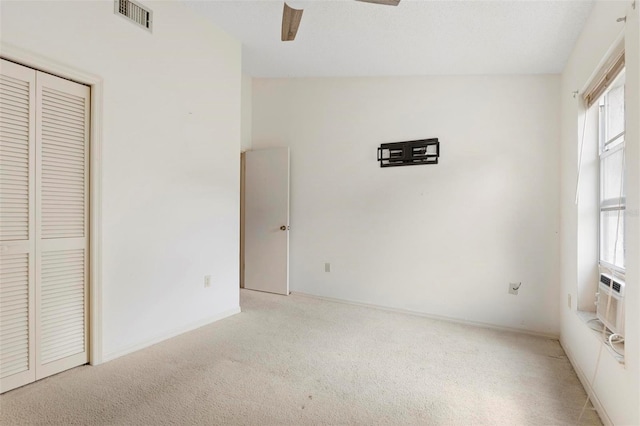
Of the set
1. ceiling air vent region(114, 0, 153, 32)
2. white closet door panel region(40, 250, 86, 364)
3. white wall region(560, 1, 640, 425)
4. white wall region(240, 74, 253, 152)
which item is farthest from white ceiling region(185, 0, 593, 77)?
white closet door panel region(40, 250, 86, 364)

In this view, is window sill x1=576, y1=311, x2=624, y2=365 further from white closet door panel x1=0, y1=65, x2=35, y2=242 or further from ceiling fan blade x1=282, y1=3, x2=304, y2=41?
white closet door panel x1=0, y1=65, x2=35, y2=242

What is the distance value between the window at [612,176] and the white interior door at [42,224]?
3374 millimetres

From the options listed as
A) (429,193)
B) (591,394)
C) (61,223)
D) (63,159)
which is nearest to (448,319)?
(429,193)

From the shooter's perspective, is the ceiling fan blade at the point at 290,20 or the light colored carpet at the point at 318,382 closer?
the light colored carpet at the point at 318,382

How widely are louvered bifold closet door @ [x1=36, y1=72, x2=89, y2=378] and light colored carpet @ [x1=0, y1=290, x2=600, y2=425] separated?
227 millimetres

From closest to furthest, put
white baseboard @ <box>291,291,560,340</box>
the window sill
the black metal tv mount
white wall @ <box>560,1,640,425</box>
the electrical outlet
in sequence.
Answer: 1. white wall @ <box>560,1,640,425</box>
2. the window sill
3. white baseboard @ <box>291,291,560,340</box>
4. the electrical outlet
5. the black metal tv mount

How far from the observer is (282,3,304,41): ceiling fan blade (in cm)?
189

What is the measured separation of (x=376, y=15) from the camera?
252 cm

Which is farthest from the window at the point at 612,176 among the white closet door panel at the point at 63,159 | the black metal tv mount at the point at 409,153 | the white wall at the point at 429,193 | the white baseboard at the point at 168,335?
the white closet door panel at the point at 63,159

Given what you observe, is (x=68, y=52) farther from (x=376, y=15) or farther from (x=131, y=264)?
(x=376, y=15)

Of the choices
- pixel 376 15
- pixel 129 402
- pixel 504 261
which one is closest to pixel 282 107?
pixel 376 15

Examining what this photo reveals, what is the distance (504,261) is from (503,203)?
57 cm

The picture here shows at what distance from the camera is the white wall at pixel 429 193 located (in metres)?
3.10

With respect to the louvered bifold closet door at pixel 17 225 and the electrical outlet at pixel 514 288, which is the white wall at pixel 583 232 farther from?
the louvered bifold closet door at pixel 17 225
